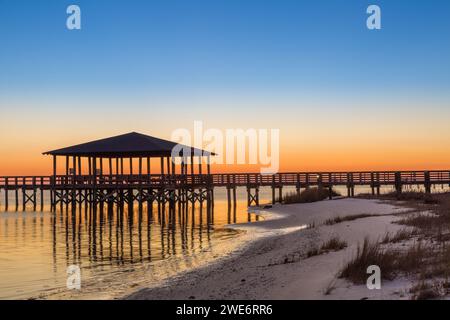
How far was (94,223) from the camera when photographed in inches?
1390

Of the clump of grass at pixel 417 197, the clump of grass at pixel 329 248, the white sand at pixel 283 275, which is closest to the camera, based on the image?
the white sand at pixel 283 275

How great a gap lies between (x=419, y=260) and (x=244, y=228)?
18201 mm

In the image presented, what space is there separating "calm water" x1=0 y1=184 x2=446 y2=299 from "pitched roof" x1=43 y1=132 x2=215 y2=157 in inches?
315

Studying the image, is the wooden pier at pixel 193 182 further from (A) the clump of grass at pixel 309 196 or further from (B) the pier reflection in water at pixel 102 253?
(B) the pier reflection in water at pixel 102 253

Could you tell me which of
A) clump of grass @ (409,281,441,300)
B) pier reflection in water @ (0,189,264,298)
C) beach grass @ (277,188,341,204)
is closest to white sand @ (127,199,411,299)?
clump of grass @ (409,281,441,300)

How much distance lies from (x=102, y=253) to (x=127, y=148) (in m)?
20.9

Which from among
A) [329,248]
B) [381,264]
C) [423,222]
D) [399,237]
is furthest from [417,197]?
[381,264]

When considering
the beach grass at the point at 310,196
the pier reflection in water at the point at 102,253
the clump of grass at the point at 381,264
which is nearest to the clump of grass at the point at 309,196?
the beach grass at the point at 310,196

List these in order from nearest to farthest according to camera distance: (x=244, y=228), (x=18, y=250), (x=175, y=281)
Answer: (x=175, y=281)
(x=18, y=250)
(x=244, y=228)

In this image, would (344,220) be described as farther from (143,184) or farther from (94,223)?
(143,184)

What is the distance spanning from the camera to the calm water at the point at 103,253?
46.5 ft

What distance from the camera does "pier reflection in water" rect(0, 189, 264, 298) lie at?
14352 millimetres

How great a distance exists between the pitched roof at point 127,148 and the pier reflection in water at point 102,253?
770cm
